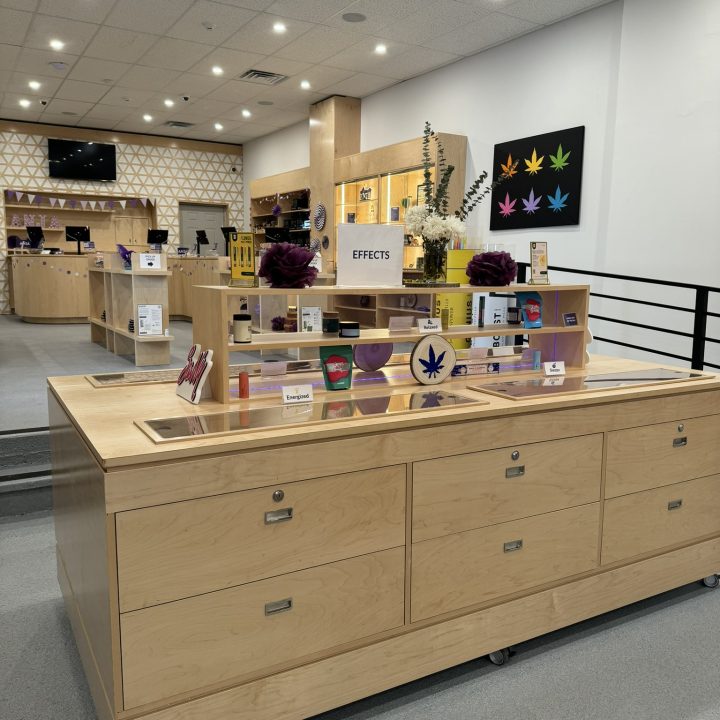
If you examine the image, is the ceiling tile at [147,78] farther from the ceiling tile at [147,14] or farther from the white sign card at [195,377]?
the white sign card at [195,377]

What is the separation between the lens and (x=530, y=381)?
8.68ft

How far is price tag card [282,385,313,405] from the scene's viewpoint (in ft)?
7.13

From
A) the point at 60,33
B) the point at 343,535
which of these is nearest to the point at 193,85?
the point at 60,33

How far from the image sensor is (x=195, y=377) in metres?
2.21

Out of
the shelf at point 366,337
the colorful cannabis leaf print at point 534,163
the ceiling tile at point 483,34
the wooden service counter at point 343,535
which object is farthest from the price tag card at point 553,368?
the ceiling tile at point 483,34

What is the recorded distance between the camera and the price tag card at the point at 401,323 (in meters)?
2.58

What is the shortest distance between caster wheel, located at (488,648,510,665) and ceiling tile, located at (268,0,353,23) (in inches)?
236

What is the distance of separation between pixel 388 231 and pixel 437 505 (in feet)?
3.61

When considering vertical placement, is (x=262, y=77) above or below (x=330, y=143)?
above

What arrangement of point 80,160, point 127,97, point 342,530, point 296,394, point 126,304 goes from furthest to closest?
1. point 80,160
2. point 127,97
3. point 126,304
4. point 296,394
5. point 342,530

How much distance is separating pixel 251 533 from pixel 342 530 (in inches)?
11.1

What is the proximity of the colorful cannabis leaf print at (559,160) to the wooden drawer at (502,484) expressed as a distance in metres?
4.93

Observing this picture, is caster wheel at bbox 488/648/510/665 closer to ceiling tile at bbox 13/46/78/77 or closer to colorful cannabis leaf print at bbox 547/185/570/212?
colorful cannabis leaf print at bbox 547/185/570/212

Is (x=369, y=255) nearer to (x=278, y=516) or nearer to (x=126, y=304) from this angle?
(x=278, y=516)
